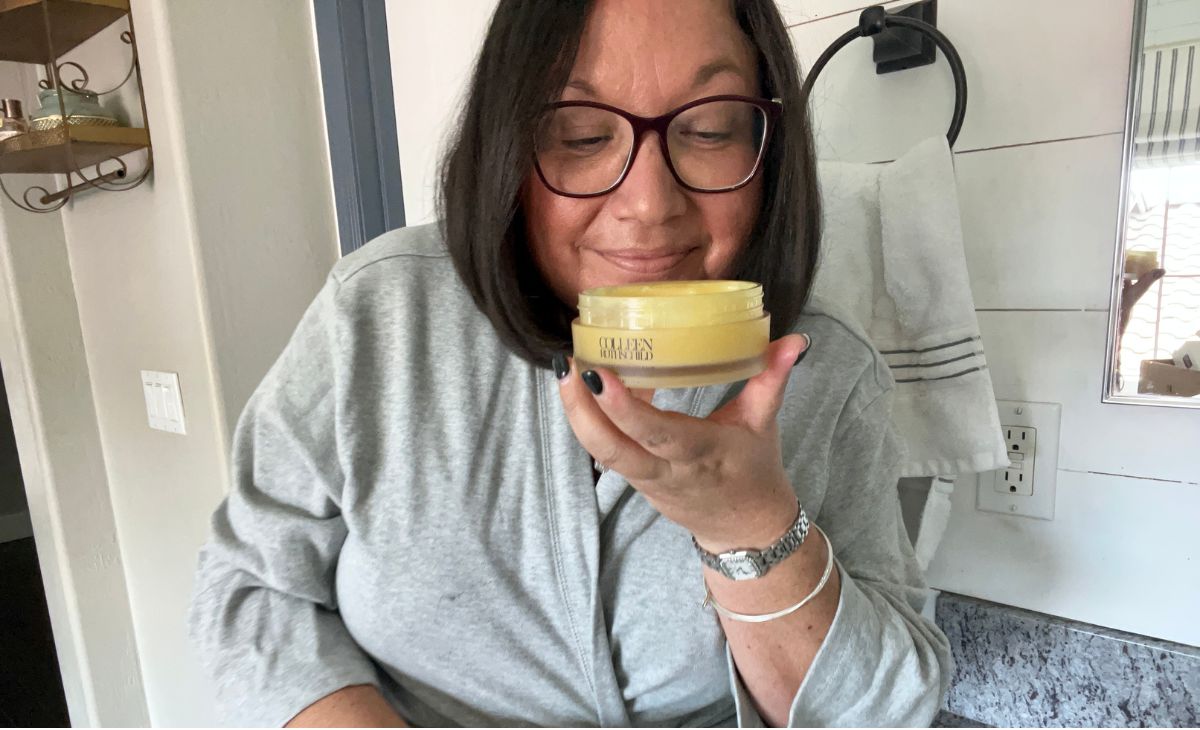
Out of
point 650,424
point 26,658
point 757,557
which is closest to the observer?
point 650,424

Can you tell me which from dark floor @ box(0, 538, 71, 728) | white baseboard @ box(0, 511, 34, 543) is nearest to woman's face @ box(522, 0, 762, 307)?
dark floor @ box(0, 538, 71, 728)

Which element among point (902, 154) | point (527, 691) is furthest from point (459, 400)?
point (902, 154)

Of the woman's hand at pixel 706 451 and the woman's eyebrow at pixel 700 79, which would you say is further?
A: the woman's eyebrow at pixel 700 79

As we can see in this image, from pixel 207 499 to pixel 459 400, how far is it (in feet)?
2.61

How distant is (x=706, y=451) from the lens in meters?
0.48

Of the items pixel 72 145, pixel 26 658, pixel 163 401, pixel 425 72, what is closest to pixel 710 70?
pixel 425 72

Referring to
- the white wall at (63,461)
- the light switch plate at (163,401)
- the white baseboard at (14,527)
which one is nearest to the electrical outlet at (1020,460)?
the light switch plate at (163,401)

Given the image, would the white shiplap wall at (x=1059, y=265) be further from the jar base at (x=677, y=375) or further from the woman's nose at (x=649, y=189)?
the jar base at (x=677, y=375)

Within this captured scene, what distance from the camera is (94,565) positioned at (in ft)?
4.75

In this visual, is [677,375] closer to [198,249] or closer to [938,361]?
[938,361]

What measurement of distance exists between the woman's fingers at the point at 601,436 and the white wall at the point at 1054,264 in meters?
0.60

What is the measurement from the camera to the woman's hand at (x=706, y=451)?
453mm

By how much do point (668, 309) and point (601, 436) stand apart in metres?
0.10

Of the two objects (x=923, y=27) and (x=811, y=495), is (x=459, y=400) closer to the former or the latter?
(x=811, y=495)
